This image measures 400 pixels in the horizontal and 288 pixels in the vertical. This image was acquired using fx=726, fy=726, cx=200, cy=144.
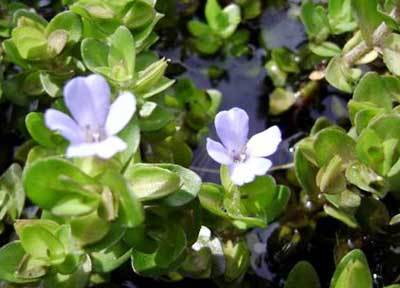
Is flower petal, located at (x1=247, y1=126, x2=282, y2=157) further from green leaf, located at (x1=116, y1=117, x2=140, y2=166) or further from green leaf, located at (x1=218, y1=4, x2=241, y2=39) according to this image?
green leaf, located at (x1=218, y1=4, x2=241, y2=39)

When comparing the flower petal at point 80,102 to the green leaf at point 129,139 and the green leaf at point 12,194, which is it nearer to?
the green leaf at point 129,139

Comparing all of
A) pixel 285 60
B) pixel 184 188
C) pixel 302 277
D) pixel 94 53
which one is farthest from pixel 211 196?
pixel 285 60

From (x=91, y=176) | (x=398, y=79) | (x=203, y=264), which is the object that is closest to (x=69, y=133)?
(x=91, y=176)

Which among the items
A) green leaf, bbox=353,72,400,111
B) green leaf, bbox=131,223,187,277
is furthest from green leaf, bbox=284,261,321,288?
green leaf, bbox=353,72,400,111

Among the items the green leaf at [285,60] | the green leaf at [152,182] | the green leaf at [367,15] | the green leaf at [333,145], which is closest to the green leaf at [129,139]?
the green leaf at [152,182]

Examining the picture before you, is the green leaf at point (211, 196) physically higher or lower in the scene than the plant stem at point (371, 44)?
lower

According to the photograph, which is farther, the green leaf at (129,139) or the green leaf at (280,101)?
the green leaf at (280,101)
